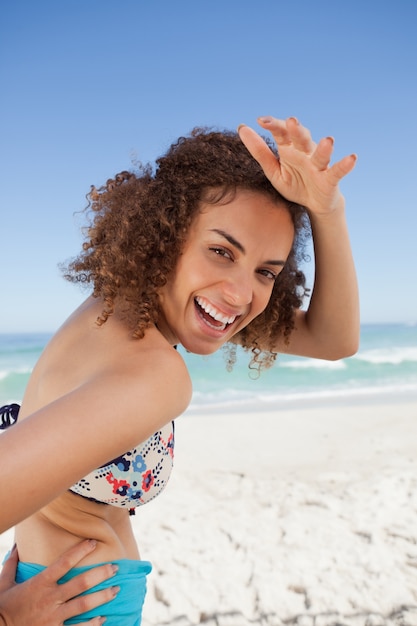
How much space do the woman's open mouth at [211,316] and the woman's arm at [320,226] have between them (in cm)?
43

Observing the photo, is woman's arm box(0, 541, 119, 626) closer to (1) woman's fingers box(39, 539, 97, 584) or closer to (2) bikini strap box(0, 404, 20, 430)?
(1) woman's fingers box(39, 539, 97, 584)

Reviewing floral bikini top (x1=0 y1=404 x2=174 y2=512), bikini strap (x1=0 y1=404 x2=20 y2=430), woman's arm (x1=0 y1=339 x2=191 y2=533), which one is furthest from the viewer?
bikini strap (x1=0 y1=404 x2=20 y2=430)

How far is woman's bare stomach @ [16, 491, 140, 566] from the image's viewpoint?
1813mm

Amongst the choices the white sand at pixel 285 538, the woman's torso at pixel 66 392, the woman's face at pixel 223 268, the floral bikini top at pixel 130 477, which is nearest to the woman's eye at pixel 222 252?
the woman's face at pixel 223 268

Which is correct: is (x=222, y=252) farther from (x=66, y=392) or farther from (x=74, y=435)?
(x=74, y=435)

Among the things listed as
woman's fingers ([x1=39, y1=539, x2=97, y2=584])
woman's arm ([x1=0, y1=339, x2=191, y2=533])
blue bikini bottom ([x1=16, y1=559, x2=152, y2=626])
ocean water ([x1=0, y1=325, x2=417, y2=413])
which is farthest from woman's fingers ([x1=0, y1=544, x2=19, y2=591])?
ocean water ([x1=0, y1=325, x2=417, y2=413])

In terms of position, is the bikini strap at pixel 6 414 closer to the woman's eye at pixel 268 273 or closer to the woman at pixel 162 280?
the woman at pixel 162 280

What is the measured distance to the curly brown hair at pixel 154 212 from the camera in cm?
193

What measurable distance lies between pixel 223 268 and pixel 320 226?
482 millimetres

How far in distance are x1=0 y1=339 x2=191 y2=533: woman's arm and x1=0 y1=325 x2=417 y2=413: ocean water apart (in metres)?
8.26

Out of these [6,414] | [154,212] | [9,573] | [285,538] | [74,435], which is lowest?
[285,538]

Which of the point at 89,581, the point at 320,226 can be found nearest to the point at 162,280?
the point at 320,226

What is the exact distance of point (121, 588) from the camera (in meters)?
1.77

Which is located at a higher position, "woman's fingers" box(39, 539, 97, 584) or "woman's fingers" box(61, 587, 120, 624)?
"woman's fingers" box(39, 539, 97, 584)
